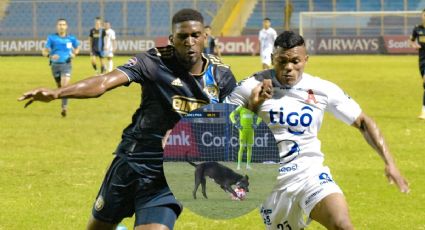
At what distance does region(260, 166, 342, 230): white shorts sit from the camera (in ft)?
24.8

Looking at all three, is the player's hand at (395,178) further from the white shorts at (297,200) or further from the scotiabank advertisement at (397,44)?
the scotiabank advertisement at (397,44)

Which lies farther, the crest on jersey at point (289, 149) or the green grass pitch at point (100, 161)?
the green grass pitch at point (100, 161)

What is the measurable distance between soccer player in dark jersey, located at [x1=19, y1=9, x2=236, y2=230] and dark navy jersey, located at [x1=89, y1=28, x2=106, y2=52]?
124 ft

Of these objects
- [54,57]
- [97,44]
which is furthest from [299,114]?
[97,44]

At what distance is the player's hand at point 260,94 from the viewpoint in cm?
702

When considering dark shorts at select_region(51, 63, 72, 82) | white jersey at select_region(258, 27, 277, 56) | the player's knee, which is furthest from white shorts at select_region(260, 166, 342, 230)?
white jersey at select_region(258, 27, 277, 56)

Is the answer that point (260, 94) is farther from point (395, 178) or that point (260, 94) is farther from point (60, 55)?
point (60, 55)

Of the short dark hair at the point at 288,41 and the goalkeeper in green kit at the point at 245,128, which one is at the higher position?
the short dark hair at the point at 288,41

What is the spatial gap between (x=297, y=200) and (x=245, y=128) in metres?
1.16

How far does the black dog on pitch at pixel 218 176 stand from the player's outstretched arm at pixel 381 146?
123 cm

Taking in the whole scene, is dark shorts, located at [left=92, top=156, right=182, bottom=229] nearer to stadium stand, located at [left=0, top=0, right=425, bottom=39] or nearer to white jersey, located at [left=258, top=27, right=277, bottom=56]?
white jersey, located at [left=258, top=27, right=277, bottom=56]

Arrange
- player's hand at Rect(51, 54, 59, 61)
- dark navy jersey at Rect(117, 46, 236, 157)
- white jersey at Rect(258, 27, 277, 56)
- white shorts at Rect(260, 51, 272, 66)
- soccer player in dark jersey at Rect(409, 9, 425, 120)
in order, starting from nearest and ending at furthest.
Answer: dark navy jersey at Rect(117, 46, 236, 157) < soccer player in dark jersey at Rect(409, 9, 425, 120) < player's hand at Rect(51, 54, 59, 61) < white shorts at Rect(260, 51, 272, 66) < white jersey at Rect(258, 27, 277, 56)

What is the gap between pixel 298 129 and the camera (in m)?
7.74

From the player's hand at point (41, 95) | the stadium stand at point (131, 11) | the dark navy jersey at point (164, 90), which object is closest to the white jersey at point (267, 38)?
the stadium stand at point (131, 11)
